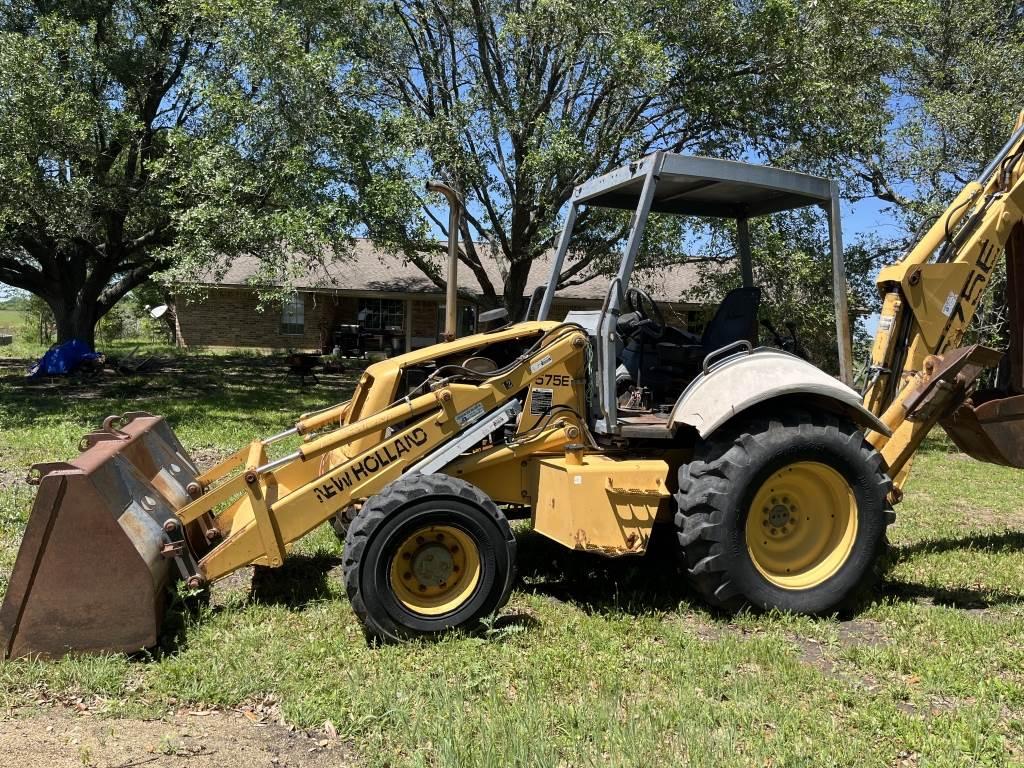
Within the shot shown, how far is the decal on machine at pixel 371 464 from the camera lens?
4316 millimetres

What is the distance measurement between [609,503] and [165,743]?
2.38m

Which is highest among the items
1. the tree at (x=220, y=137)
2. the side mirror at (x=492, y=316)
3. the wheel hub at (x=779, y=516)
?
the tree at (x=220, y=137)

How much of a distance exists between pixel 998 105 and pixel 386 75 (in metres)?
10.2

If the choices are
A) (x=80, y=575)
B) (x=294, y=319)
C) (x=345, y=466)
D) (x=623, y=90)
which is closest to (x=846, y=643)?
(x=345, y=466)

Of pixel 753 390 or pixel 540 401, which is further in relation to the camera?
pixel 540 401

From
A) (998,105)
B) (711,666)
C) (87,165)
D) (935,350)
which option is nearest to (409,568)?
(711,666)

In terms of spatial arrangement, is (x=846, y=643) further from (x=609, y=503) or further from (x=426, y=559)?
(x=426, y=559)

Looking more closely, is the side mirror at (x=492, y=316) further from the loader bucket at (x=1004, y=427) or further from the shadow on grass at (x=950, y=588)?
the loader bucket at (x=1004, y=427)

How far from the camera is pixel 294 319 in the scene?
30.2m

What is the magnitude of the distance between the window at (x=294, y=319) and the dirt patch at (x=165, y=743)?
27638 millimetres

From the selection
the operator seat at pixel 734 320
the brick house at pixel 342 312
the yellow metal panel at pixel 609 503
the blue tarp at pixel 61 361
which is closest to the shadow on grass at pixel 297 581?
the yellow metal panel at pixel 609 503

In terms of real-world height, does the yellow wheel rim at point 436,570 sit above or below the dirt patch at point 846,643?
above

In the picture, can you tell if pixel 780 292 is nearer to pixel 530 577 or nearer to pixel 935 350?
pixel 935 350

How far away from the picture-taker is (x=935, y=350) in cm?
537
